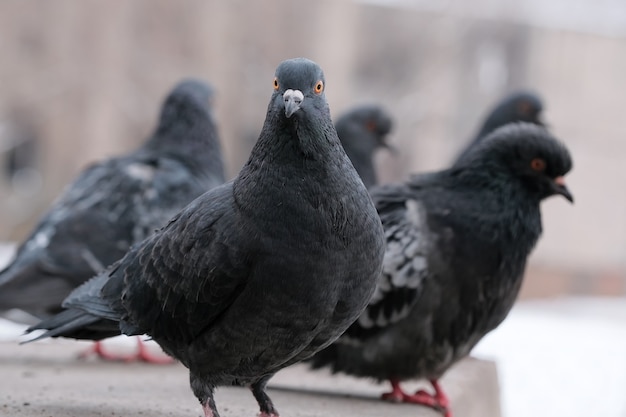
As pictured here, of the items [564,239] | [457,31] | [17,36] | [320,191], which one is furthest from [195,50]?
[320,191]

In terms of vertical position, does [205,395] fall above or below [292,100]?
below

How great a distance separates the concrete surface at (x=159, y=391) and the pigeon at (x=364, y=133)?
1559 mm

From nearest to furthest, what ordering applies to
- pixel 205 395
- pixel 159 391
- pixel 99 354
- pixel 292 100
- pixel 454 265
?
pixel 292 100
pixel 205 395
pixel 454 265
pixel 159 391
pixel 99 354

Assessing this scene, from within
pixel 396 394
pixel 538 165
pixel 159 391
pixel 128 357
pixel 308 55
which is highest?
pixel 538 165

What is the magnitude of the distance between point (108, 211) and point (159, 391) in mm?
1380

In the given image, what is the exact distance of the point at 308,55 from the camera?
20906 mm

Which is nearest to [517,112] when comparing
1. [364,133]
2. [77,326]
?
[364,133]


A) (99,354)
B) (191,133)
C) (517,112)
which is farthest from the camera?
(517,112)

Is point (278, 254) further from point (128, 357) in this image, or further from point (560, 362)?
point (560, 362)

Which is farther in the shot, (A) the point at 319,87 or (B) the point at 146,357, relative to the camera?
(B) the point at 146,357

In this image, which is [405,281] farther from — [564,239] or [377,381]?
[564,239]

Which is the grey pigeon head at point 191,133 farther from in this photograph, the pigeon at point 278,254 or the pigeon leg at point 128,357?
the pigeon at point 278,254

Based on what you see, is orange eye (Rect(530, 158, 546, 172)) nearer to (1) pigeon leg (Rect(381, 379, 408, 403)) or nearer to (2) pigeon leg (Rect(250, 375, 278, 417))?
(1) pigeon leg (Rect(381, 379, 408, 403))

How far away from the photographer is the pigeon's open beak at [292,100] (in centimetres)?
285
